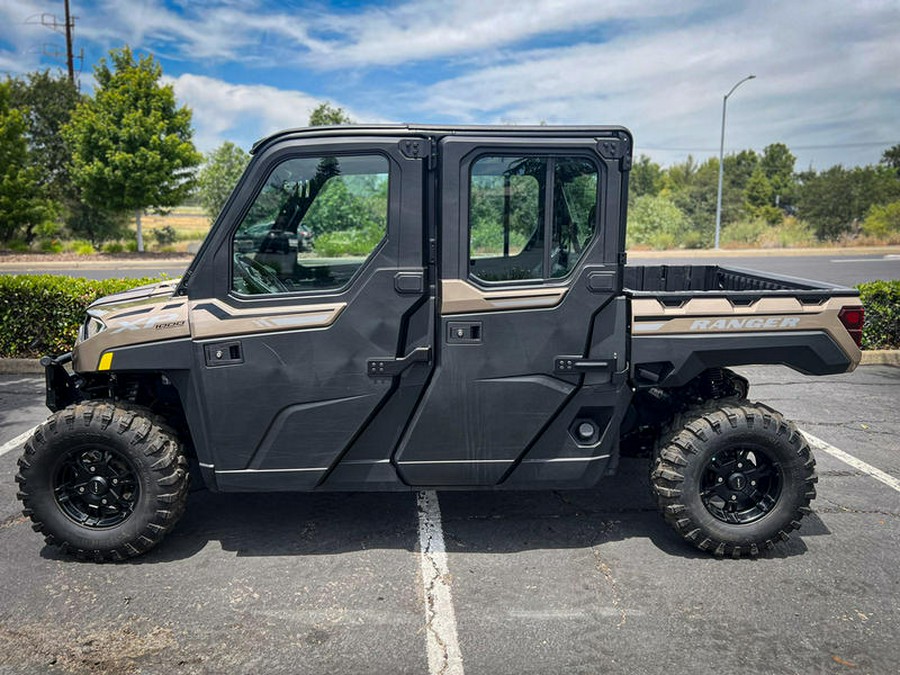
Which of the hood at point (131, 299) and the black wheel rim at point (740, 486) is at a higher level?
the hood at point (131, 299)

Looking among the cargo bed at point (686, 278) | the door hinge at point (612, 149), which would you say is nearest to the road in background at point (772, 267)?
the cargo bed at point (686, 278)

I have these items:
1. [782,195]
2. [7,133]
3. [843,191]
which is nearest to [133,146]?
[7,133]

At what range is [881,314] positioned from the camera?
29.0 ft

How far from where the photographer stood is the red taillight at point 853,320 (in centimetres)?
399

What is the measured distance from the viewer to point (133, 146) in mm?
25281

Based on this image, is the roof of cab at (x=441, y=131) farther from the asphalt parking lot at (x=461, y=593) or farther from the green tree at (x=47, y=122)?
the green tree at (x=47, y=122)

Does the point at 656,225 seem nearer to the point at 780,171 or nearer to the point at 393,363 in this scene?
the point at 780,171

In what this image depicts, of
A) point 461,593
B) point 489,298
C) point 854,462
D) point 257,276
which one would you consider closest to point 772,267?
point 854,462

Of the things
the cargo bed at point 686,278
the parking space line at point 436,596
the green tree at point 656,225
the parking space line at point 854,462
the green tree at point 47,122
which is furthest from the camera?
the green tree at point 656,225

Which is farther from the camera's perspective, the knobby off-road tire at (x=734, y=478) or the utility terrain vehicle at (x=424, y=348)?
the knobby off-road tire at (x=734, y=478)

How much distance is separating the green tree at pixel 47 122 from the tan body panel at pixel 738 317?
31.9 m

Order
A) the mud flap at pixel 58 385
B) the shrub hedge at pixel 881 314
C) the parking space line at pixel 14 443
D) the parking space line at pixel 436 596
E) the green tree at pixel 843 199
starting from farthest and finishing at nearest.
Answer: the green tree at pixel 843 199 < the shrub hedge at pixel 881 314 < the parking space line at pixel 14 443 < the mud flap at pixel 58 385 < the parking space line at pixel 436 596

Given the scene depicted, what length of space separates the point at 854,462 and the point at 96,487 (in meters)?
5.41

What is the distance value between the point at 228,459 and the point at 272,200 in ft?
4.67
